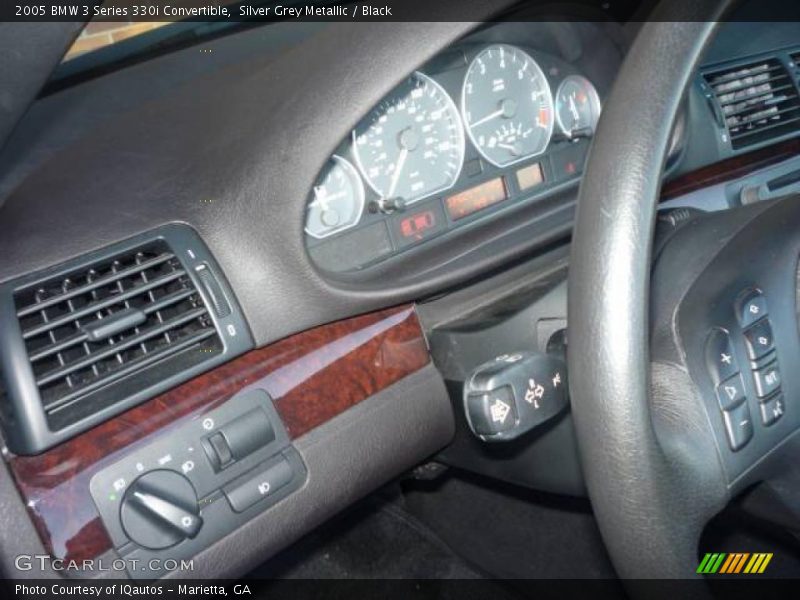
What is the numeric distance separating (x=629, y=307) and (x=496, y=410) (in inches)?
13.1

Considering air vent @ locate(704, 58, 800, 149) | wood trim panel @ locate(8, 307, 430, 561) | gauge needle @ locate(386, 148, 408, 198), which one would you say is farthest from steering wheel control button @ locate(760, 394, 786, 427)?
air vent @ locate(704, 58, 800, 149)

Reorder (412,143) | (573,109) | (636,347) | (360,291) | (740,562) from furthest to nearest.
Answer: (740,562)
(573,109)
(412,143)
(360,291)
(636,347)

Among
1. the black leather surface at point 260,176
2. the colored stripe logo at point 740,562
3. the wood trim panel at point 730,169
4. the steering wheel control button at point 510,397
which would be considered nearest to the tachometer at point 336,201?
the black leather surface at point 260,176

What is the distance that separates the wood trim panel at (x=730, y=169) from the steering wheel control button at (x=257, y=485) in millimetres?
1054

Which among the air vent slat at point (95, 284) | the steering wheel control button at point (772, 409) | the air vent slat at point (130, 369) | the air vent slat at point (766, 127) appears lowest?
the steering wheel control button at point (772, 409)

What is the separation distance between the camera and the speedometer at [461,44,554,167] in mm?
1523

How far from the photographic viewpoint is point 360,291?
1.27 m

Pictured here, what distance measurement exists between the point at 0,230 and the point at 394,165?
614mm

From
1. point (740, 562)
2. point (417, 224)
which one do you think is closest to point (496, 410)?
point (417, 224)

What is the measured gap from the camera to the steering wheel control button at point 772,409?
106cm

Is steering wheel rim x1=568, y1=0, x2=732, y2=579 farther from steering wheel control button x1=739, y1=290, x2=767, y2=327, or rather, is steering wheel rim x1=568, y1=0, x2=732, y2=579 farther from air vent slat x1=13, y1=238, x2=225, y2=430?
air vent slat x1=13, y1=238, x2=225, y2=430

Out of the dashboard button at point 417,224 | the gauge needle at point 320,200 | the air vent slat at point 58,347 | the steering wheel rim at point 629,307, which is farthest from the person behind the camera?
the dashboard button at point 417,224

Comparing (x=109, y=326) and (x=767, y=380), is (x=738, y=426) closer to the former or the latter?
(x=767, y=380)

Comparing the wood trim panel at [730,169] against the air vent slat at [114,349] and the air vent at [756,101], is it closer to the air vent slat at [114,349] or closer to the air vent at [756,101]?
the air vent at [756,101]
